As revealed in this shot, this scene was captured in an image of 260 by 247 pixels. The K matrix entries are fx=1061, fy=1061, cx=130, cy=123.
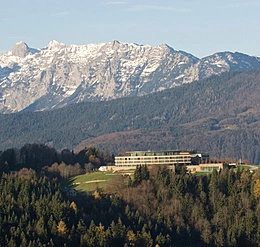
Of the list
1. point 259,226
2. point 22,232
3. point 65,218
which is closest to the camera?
point 22,232

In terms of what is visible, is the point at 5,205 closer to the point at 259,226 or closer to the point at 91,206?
the point at 91,206

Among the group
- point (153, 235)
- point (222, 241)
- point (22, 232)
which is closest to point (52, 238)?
point (22, 232)

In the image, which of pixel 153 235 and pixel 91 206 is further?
pixel 91 206

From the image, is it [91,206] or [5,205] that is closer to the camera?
[5,205]

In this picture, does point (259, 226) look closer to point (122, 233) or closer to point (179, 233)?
point (179, 233)

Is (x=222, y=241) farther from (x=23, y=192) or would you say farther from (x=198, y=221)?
(x=23, y=192)

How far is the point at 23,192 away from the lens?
197m

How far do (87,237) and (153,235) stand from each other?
49.0 feet

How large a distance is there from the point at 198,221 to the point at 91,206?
802 inches

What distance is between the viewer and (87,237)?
572 ft

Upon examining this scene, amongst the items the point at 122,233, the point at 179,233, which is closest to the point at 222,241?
the point at 179,233

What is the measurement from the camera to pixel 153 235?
605ft

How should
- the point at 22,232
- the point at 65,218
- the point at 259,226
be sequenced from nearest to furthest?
the point at 22,232 → the point at 65,218 → the point at 259,226

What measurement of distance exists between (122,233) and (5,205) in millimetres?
21507
